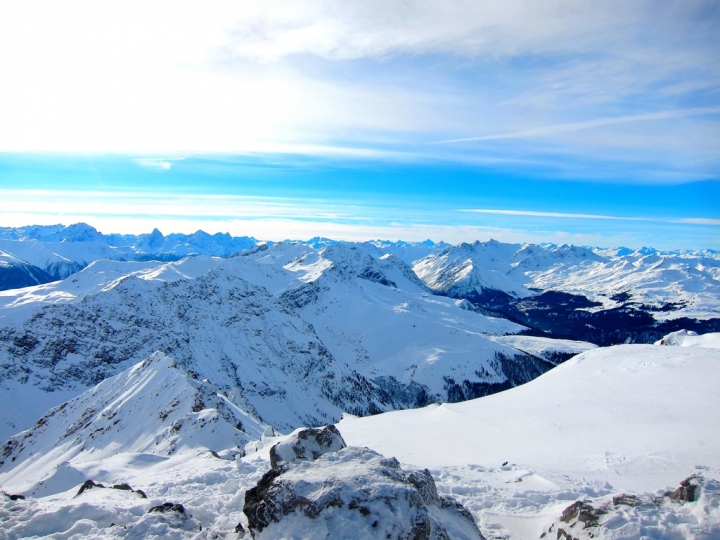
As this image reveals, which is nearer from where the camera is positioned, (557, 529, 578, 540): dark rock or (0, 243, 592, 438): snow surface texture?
(557, 529, 578, 540): dark rock

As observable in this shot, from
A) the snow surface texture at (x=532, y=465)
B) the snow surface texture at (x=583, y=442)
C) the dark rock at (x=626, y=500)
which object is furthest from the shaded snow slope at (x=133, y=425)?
the dark rock at (x=626, y=500)

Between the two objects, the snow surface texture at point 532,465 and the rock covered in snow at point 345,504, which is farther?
the snow surface texture at point 532,465

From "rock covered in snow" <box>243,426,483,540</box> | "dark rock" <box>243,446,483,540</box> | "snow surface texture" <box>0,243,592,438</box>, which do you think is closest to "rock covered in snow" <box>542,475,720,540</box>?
"rock covered in snow" <box>243,426,483,540</box>

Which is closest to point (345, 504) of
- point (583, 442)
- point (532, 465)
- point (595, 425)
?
point (532, 465)

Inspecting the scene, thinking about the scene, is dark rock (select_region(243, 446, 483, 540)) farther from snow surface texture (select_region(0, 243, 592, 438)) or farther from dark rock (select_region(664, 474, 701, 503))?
snow surface texture (select_region(0, 243, 592, 438))

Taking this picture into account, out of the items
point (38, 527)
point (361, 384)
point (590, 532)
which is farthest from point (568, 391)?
point (361, 384)

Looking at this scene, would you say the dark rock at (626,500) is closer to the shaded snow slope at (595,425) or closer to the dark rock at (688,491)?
the dark rock at (688,491)
